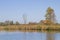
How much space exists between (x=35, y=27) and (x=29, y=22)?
4.03m

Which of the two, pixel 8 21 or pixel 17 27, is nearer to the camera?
pixel 17 27

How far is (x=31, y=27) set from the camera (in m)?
27.9

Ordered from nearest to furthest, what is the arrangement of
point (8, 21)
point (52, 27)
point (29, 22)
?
point (52, 27)
point (29, 22)
point (8, 21)

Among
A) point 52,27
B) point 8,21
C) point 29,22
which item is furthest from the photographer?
point 8,21

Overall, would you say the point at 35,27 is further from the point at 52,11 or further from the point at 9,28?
the point at 52,11

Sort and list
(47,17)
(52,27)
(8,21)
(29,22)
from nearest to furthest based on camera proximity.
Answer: (52,27)
(29,22)
(47,17)
(8,21)

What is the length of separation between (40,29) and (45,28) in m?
0.81

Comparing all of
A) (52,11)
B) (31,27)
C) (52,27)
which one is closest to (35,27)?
(31,27)

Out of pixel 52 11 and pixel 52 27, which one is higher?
pixel 52 11

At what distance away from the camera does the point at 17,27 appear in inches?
1131

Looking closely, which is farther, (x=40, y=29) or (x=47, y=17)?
(x=47, y=17)

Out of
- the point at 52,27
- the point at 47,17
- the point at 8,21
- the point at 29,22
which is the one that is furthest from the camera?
the point at 8,21

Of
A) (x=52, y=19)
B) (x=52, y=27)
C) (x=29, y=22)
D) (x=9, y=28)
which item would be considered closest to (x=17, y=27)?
(x=9, y=28)

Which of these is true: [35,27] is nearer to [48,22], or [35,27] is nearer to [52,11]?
[48,22]
